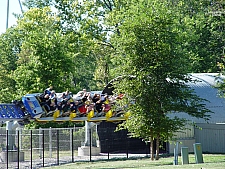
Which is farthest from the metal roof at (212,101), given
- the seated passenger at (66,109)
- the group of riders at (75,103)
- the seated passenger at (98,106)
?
the seated passenger at (66,109)

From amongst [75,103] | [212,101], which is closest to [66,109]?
[75,103]

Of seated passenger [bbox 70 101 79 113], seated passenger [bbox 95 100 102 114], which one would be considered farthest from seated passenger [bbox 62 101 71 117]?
seated passenger [bbox 95 100 102 114]

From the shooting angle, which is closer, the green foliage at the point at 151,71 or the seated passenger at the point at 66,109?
the green foliage at the point at 151,71

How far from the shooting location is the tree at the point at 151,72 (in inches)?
1163

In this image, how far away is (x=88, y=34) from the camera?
209 feet

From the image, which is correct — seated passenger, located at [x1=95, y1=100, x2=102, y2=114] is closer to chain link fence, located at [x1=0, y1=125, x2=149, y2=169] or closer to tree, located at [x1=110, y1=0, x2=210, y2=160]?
chain link fence, located at [x1=0, y1=125, x2=149, y2=169]

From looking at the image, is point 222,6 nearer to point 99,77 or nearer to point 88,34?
point 88,34

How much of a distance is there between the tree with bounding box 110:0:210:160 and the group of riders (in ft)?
22.4

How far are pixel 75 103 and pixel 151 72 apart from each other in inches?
418

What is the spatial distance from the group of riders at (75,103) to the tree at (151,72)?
6.82 m

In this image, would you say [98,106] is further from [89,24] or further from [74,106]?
[89,24]

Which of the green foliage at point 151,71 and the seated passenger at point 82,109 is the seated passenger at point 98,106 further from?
the green foliage at point 151,71

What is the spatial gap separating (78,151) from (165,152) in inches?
247

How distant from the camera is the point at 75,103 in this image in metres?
39.1
